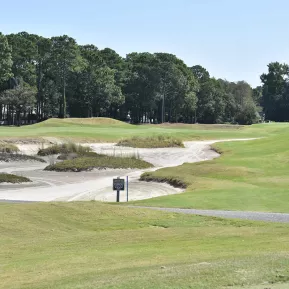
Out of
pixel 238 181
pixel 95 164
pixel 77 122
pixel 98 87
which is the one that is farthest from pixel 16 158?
pixel 98 87

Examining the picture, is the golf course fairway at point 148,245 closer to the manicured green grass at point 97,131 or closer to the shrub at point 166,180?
the shrub at point 166,180

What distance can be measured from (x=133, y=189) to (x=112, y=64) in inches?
4553

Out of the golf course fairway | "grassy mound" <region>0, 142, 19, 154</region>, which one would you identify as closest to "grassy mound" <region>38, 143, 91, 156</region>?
"grassy mound" <region>0, 142, 19, 154</region>

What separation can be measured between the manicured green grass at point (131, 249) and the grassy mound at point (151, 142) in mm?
49904

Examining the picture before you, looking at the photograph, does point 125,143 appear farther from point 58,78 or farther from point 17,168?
point 58,78

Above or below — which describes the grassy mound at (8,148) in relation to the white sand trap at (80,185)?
above

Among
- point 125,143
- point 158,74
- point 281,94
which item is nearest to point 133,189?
point 125,143

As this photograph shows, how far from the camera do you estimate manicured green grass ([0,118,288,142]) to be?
78000 millimetres

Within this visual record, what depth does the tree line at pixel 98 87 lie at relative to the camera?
12269cm

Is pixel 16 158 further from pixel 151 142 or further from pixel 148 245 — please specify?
pixel 148 245

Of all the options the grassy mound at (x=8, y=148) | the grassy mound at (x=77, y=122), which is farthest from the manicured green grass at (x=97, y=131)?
the grassy mound at (x=8, y=148)

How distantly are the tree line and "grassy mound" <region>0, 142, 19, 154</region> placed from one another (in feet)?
147

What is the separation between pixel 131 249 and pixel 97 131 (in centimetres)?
7391

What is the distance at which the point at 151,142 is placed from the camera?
77.4 m
